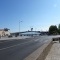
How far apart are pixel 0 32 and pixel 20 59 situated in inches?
6839

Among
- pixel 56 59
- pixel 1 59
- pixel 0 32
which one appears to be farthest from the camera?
pixel 0 32

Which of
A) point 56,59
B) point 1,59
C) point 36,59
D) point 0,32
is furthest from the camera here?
point 0,32

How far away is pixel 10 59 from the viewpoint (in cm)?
1455

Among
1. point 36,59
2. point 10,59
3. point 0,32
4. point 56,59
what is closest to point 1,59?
point 10,59

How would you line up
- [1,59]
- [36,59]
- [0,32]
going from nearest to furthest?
1. [36,59]
2. [1,59]
3. [0,32]

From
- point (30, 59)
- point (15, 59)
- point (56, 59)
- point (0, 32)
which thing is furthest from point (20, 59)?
point (0, 32)

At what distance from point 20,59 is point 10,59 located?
0.69 metres

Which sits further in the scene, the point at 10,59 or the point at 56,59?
the point at 56,59

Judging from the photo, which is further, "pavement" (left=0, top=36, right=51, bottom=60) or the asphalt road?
"pavement" (left=0, top=36, right=51, bottom=60)

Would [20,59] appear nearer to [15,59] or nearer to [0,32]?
[15,59]

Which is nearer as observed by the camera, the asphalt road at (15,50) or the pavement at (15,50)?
the asphalt road at (15,50)

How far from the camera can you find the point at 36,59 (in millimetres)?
9172

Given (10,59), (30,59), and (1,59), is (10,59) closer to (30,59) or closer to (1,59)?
(1,59)

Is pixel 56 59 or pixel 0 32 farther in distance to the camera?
pixel 0 32
